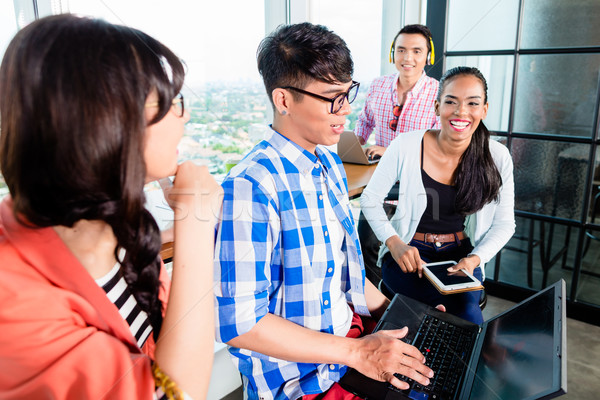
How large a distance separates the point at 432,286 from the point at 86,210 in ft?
4.19

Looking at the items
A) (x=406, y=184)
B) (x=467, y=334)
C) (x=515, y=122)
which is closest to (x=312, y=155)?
(x=467, y=334)

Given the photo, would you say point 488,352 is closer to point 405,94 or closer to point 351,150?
point 351,150

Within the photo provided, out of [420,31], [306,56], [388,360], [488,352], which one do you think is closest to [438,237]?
[488,352]

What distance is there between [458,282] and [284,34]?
3.26 feet

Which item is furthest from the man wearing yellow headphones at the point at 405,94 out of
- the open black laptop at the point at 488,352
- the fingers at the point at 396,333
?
the fingers at the point at 396,333

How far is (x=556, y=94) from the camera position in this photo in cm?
238

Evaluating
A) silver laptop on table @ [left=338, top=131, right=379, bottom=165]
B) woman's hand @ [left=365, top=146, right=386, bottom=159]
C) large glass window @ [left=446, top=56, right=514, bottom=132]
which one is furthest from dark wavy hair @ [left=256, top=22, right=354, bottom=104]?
large glass window @ [left=446, top=56, right=514, bottom=132]

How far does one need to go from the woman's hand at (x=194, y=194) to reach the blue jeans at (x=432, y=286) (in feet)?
3.40

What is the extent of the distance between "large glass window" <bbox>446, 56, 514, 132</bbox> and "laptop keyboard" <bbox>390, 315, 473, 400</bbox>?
6.09 feet

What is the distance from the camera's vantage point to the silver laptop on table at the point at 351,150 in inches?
95.8

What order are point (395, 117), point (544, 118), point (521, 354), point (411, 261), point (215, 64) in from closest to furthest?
1. point (521, 354)
2. point (411, 261)
3. point (215, 64)
4. point (544, 118)
5. point (395, 117)

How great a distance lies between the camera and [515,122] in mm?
2535

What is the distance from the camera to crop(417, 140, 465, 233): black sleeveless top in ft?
5.85

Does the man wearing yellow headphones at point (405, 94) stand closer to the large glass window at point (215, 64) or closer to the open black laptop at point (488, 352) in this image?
the large glass window at point (215, 64)
